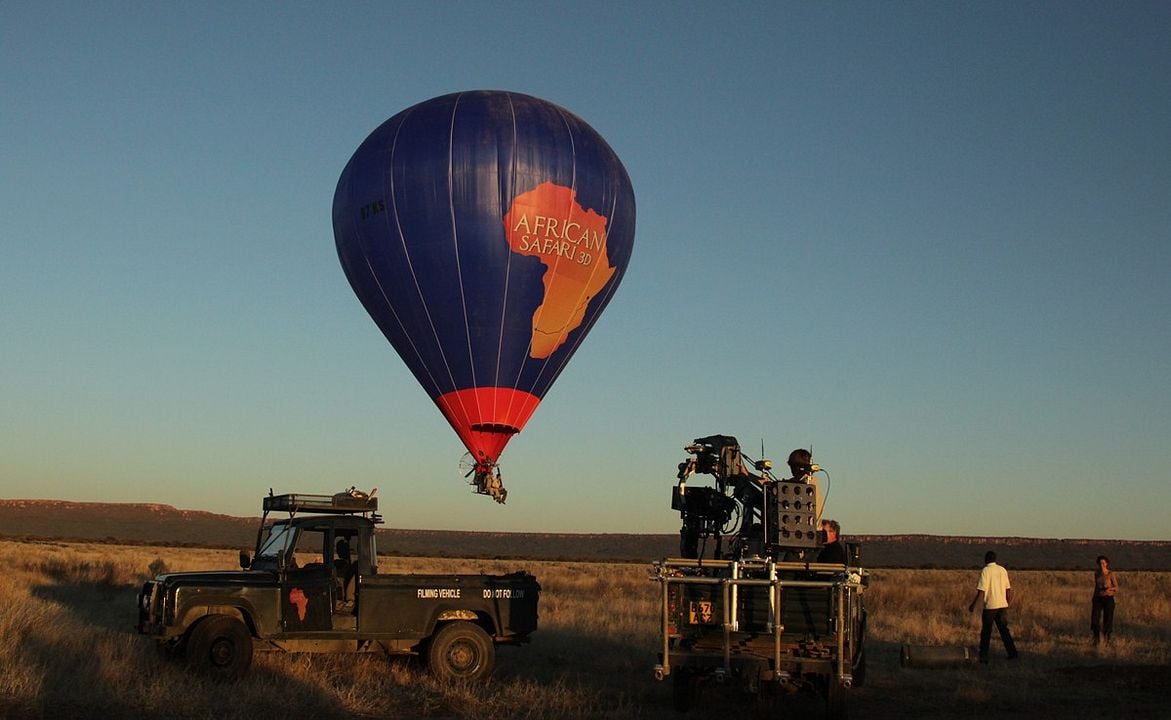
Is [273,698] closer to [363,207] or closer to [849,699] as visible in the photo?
[849,699]

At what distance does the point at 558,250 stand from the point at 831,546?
14991mm

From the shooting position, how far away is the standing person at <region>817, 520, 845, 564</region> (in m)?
13.8

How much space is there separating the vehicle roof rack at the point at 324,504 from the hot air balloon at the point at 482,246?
10949mm

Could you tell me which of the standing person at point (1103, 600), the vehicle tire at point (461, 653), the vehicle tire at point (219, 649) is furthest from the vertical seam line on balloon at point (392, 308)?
the standing person at point (1103, 600)

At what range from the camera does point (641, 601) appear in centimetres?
3141

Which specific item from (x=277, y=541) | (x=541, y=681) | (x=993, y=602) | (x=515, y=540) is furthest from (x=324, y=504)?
(x=515, y=540)

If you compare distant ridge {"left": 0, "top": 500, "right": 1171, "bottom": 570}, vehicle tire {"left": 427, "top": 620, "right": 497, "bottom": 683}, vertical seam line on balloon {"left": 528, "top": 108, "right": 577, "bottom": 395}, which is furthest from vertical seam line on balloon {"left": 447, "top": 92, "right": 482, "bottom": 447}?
distant ridge {"left": 0, "top": 500, "right": 1171, "bottom": 570}

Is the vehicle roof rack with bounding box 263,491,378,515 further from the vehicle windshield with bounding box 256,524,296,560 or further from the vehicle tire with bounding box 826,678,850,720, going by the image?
the vehicle tire with bounding box 826,678,850,720

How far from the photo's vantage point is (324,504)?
1658 cm

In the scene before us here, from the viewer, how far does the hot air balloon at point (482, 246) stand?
27.3 m

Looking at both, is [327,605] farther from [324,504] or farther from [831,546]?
[831,546]

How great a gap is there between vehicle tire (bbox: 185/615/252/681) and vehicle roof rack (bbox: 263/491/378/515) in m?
1.65

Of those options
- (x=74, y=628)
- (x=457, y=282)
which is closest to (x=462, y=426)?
(x=457, y=282)

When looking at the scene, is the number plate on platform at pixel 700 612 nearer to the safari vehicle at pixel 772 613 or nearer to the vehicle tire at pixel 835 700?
the safari vehicle at pixel 772 613
